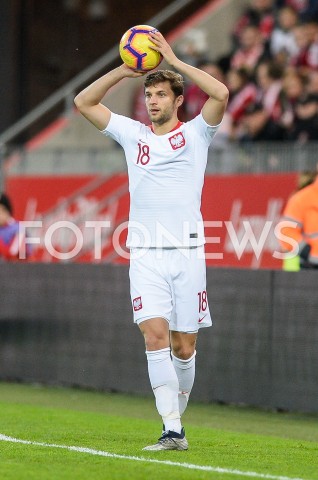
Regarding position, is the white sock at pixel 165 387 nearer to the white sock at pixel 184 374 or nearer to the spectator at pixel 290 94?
the white sock at pixel 184 374

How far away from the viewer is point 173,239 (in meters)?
7.90

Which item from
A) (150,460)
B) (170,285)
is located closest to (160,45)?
(170,285)

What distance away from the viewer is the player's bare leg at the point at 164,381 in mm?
7801

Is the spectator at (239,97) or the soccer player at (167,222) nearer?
the soccer player at (167,222)

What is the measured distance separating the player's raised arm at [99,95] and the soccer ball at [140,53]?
80 millimetres

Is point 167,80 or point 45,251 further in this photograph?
point 45,251

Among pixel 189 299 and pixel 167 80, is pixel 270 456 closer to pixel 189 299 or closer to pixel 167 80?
pixel 189 299

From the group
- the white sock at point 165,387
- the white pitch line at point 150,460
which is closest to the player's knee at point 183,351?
the white sock at point 165,387

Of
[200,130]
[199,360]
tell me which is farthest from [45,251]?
[200,130]

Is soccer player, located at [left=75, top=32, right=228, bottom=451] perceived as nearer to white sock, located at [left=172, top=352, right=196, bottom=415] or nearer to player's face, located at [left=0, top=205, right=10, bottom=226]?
white sock, located at [left=172, top=352, right=196, bottom=415]

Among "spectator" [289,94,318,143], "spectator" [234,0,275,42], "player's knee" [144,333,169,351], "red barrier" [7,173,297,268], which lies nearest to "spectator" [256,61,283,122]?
"spectator" [289,94,318,143]

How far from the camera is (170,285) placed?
7.95 meters

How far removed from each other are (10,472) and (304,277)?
4.89 meters

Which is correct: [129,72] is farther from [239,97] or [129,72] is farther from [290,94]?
[239,97]
